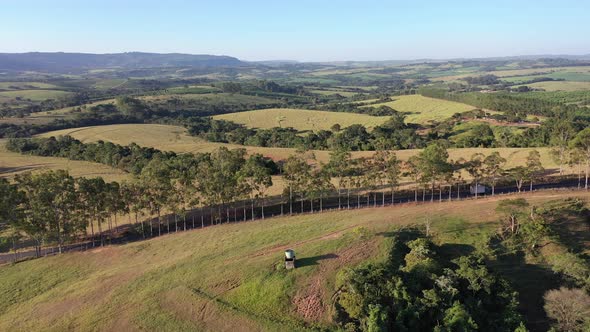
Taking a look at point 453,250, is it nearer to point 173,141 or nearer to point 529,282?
point 529,282

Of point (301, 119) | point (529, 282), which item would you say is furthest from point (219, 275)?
point (301, 119)

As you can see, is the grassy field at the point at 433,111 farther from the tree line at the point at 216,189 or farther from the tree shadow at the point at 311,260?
the tree shadow at the point at 311,260

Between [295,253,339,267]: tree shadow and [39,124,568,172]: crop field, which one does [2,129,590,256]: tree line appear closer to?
[39,124,568,172]: crop field

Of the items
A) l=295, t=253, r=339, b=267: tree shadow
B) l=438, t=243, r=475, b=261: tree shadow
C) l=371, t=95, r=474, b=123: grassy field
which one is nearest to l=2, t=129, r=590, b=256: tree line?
l=438, t=243, r=475, b=261: tree shadow

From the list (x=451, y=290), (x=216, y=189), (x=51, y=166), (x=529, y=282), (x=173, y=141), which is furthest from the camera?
(x=173, y=141)

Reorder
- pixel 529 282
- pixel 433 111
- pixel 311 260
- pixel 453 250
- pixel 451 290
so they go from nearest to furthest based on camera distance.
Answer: pixel 451 290 < pixel 529 282 < pixel 311 260 < pixel 453 250 < pixel 433 111

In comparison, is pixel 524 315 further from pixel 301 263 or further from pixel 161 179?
pixel 161 179

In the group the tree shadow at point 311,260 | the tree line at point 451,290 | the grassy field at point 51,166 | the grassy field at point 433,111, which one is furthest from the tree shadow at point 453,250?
the grassy field at point 433,111
